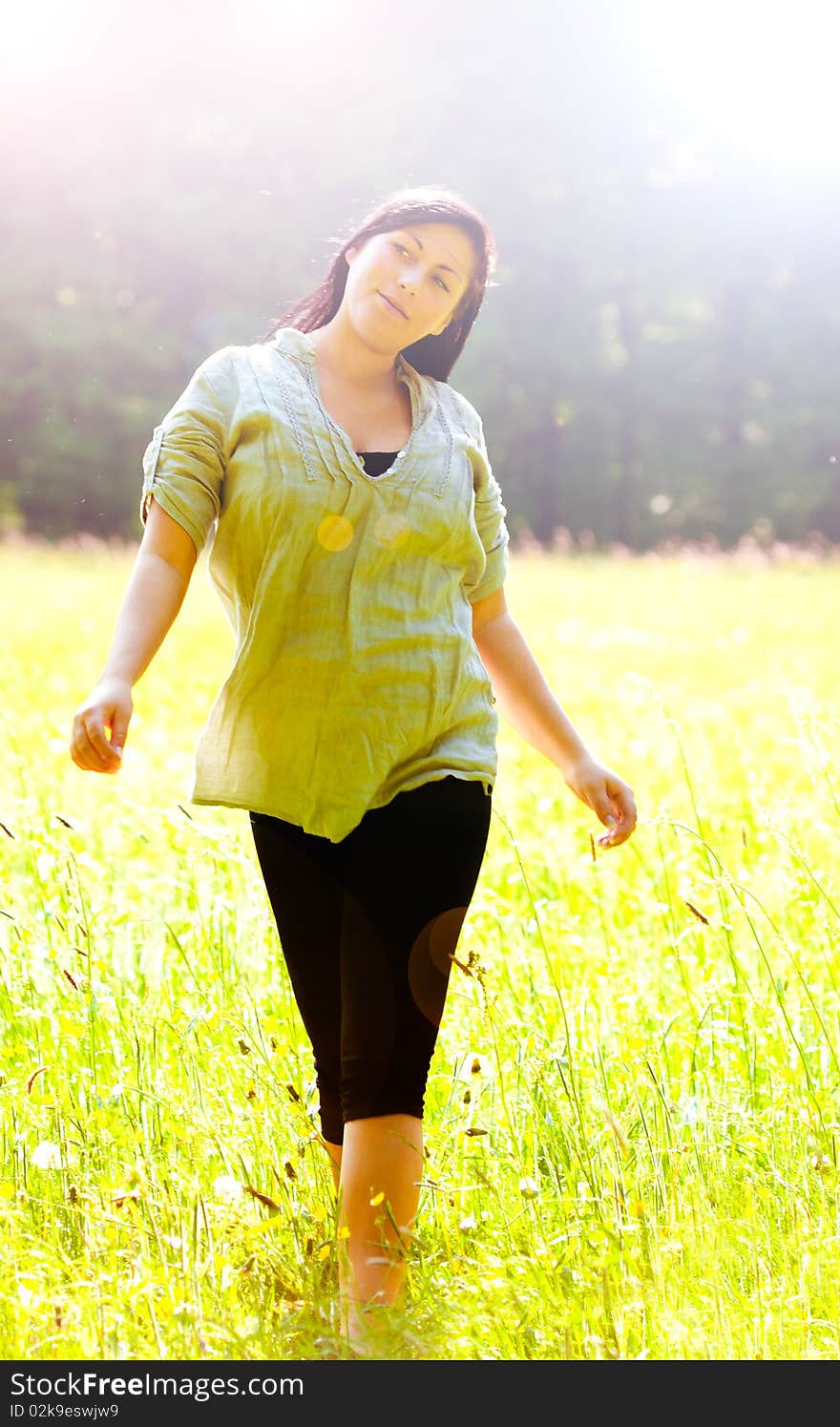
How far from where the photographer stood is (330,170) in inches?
926

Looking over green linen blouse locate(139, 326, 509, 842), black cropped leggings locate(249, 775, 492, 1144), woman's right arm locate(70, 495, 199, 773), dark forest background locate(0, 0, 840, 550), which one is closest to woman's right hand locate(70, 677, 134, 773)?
woman's right arm locate(70, 495, 199, 773)

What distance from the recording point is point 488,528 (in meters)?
2.38

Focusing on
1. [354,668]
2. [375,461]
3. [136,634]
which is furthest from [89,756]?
[375,461]

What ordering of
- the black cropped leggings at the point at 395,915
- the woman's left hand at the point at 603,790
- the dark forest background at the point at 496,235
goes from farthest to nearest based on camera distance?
the dark forest background at the point at 496,235
the woman's left hand at the point at 603,790
the black cropped leggings at the point at 395,915

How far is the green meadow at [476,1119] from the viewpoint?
2.15 meters

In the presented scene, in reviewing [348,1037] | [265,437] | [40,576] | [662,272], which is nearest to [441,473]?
[265,437]

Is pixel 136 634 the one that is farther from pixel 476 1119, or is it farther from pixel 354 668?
pixel 476 1119

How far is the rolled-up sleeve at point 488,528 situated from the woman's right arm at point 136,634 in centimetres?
51

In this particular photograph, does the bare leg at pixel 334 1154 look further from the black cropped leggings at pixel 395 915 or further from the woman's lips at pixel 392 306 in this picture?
the woman's lips at pixel 392 306

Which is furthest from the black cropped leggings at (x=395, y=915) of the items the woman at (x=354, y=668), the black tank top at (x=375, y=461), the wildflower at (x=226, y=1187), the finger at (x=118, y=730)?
the black tank top at (x=375, y=461)

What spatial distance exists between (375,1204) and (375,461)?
3.67 ft

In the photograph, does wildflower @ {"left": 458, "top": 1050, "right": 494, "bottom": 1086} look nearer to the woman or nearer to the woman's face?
the woman

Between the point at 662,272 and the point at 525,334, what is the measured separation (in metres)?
3.44
